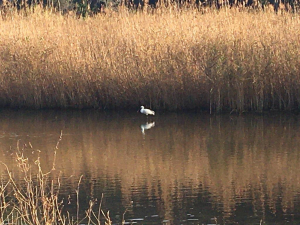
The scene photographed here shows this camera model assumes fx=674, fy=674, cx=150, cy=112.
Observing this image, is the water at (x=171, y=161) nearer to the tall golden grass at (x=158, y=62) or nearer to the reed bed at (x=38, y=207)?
the reed bed at (x=38, y=207)

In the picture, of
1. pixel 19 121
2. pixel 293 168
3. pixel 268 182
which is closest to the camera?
pixel 268 182

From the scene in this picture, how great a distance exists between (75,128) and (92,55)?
7.33 feet

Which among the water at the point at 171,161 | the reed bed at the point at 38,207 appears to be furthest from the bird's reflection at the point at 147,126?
the reed bed at the point at 38,207

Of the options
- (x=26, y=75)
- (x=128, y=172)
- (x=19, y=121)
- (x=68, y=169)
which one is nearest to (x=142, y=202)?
(x=128, y=172)

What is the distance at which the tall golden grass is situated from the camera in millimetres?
12602

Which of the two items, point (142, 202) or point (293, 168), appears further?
point (293, 168)

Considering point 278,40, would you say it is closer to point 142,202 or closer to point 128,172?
point 128,172

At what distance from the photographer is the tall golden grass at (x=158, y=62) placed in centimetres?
1260

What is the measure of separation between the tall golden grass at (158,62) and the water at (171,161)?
0.47 meters

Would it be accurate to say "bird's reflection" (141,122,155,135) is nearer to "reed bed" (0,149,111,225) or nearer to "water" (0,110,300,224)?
"water" (0,110,300,224)

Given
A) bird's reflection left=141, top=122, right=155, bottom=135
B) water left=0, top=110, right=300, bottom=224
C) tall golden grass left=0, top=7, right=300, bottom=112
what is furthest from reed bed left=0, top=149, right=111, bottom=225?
tall golden grass left=0, top=7, right=300, bottom=112

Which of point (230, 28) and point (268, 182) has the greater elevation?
point (230, 28)

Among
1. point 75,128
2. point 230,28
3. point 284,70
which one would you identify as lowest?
point 75,128

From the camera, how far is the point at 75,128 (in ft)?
39.1
